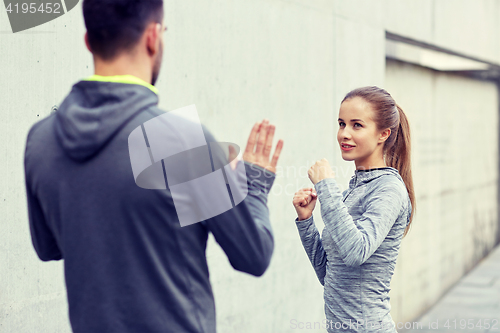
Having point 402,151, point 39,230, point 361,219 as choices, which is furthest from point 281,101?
point 39,230

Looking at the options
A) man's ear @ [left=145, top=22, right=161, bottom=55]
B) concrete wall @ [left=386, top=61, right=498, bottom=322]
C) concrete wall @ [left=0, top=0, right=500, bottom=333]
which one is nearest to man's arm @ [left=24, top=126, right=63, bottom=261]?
man's ear @ [left=145, top=22, right=161, bottom=55]

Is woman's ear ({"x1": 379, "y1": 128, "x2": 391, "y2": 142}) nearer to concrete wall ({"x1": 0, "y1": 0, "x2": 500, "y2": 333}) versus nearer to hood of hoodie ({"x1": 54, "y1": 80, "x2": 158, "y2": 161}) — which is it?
hood of hoodie ({"x1": 54, "y1": 80, "x2": 158, "y2": 161})

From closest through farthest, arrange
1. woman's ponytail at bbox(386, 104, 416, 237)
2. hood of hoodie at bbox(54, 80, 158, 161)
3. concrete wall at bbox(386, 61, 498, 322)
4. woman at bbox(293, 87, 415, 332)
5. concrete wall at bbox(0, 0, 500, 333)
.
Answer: hood of hoodie at bbox(54, 80, 158, 161) → woman at bbox(293, 87, 415, 332) → woman's ponytail at bbox(386, 104, 416, 237) → concrete wall at bbox(0, 0, 500, 333) → concrete wall at bbox(386, 61, 498, 322)

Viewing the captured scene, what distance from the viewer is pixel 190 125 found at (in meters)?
1.21

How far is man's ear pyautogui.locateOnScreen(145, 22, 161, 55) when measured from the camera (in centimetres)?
125

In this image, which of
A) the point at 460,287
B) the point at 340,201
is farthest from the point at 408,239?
the point at 340,201

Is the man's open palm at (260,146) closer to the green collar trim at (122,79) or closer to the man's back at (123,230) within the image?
the man's back at (123,230)

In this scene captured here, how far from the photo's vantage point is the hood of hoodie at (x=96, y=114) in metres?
1.17

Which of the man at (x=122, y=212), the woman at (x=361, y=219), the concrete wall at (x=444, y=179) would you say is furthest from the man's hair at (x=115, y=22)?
the concrete wall at (x=444, y=179)

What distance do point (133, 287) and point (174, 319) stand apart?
124mm

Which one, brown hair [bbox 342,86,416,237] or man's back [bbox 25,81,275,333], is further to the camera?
brown hair [bbox 342,86,416,237]

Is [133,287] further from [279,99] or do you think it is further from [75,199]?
[279,99]

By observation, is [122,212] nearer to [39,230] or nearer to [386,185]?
[39,230]

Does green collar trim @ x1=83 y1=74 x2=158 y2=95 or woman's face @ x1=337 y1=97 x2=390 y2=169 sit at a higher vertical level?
green collar trim @ x1=83 y1=74 x2=158 y2=95
